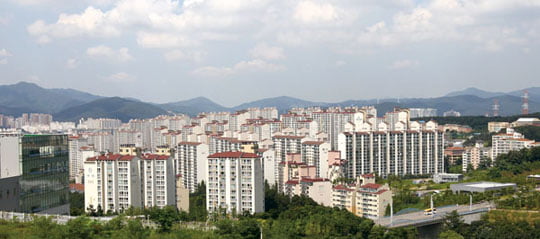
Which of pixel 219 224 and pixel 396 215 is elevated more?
pixel 219 224

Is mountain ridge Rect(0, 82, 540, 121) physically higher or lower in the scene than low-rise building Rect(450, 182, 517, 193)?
higher

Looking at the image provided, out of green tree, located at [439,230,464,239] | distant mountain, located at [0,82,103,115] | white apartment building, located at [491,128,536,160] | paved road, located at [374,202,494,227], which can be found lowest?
green tree, located at [439,230,464,239]

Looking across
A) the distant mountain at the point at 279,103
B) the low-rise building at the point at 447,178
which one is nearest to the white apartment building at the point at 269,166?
the low-rise building at the point at 447,178

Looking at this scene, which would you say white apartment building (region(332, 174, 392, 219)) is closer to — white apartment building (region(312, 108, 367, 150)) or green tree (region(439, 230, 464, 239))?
green tree (region(439, 230, 464, 239))

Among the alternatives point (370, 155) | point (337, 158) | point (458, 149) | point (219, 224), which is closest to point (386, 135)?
point (370, 155)

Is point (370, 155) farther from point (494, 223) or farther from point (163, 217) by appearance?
point (163, 217)

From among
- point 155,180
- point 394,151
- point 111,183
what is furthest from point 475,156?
point 111,183

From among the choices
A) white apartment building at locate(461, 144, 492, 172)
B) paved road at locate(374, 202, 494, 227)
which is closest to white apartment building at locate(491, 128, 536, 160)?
white apartment building at locate(461, 144, 492, 172)
